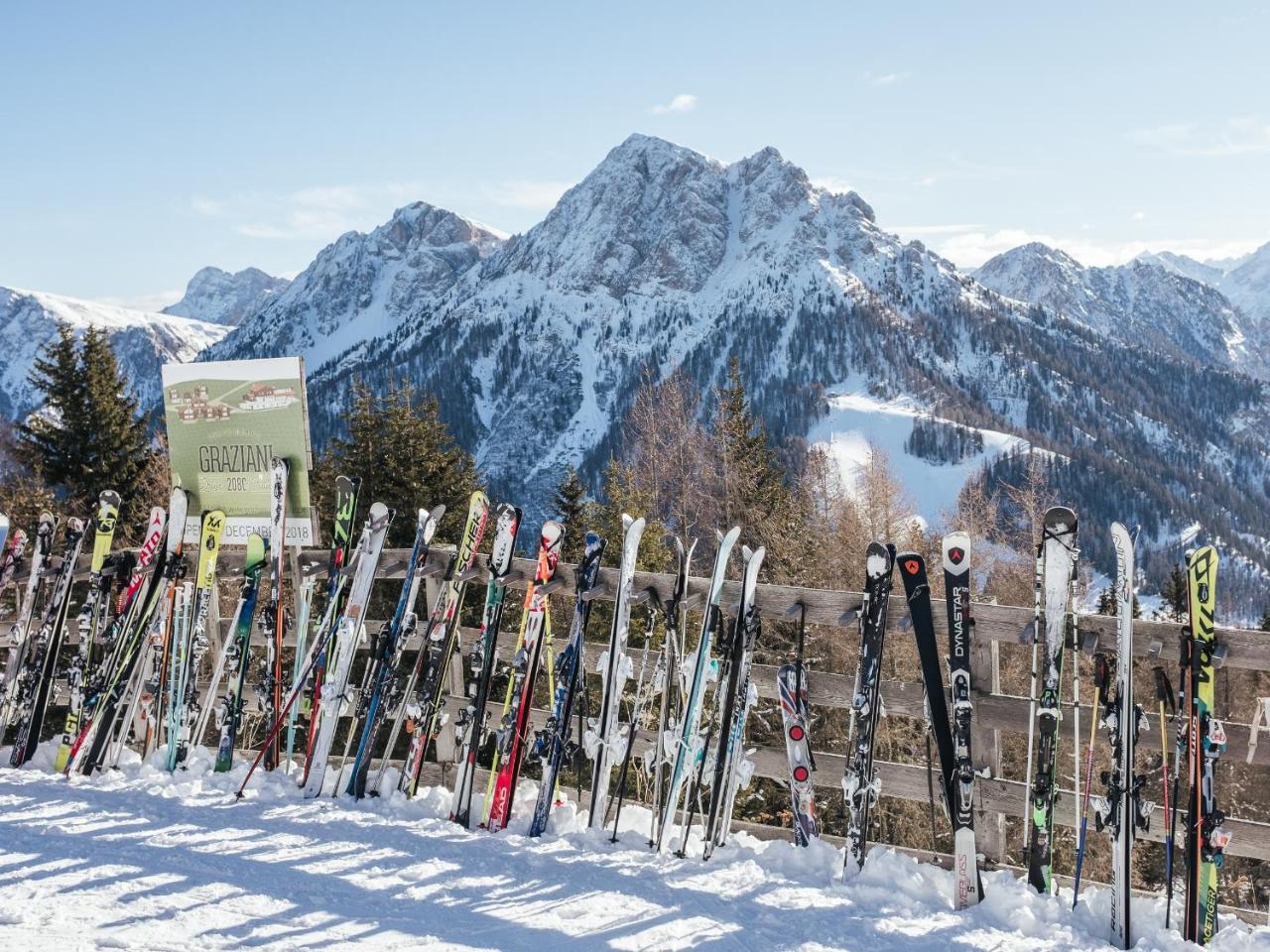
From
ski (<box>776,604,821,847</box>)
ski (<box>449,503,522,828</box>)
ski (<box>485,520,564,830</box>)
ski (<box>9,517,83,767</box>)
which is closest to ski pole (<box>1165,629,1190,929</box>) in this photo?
ski (<box>776,604,821,847</box>)

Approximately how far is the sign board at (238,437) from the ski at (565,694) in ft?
6.75

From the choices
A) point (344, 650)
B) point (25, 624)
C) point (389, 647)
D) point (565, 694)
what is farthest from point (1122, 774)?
point (25, 624)

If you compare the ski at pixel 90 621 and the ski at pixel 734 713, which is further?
the ski at pixel 90 621

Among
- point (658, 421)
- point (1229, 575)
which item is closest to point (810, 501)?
point (658, 421)

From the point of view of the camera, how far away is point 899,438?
509ft

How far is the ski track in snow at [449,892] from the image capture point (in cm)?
318

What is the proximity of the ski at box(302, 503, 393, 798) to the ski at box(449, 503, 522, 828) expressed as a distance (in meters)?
0.65

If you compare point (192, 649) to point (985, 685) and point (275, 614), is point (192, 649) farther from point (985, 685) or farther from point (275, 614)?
point (985, 685)

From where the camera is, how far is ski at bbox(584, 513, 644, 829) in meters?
4.22

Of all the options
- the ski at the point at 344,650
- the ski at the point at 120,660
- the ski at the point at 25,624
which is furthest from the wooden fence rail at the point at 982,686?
→ the ski at the point at 25,624

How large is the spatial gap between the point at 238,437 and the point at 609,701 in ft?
9.77

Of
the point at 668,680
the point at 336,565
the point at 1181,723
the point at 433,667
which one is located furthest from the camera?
the point at 336,565

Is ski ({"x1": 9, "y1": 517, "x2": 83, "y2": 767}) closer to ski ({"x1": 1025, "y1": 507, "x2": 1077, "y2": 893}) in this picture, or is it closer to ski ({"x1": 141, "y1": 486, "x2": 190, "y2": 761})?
ski ({"x1": 141, "y1": 486, "x2": 190, "y2": 761})

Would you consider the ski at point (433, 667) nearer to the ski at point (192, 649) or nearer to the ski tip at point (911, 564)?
the ski at point (192, 649)
